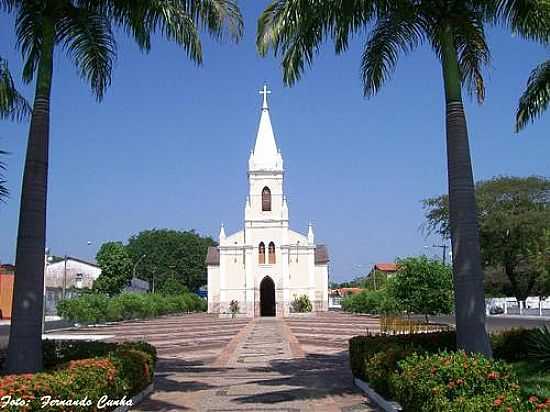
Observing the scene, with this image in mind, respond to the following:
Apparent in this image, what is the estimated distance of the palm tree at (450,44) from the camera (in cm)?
992

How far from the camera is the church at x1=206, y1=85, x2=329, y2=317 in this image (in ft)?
202

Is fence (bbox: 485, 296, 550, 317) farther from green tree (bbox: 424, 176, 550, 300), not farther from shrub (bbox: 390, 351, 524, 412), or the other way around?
shrub (bbox: 390, 351, 524, 412)

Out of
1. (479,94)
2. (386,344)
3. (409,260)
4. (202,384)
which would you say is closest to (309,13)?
(479,94)

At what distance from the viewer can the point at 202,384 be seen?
14.2 meters

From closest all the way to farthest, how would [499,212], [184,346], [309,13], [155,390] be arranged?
[309,13] < [155,390] < [184,346] < [499,212]

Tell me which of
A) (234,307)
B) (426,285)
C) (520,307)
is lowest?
(520,307)

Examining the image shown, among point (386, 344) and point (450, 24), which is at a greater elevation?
point (450, 24)

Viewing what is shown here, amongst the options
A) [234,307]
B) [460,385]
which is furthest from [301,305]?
[460,385]

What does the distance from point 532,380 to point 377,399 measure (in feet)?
8.47

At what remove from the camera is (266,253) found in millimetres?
62625

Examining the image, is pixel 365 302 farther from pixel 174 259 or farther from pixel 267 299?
pixel 174 259

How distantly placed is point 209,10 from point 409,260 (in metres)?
17.5

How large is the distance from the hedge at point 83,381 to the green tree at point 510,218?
4386 centimetres

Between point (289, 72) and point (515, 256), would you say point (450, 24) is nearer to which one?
point (289, 72)
